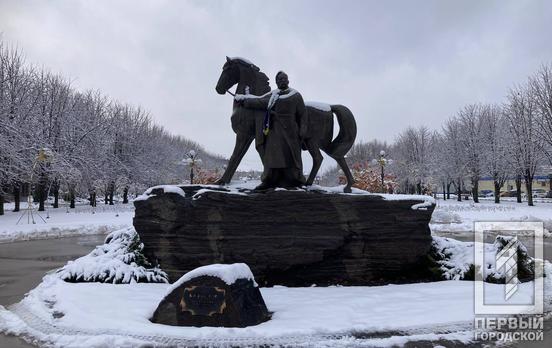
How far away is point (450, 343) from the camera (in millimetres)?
4641

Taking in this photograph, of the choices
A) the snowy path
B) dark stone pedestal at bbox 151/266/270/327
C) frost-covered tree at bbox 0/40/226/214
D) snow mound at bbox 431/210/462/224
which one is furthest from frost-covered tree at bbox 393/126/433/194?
dark stone pedestal at bbox 151/266/270/327

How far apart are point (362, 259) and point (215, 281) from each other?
3387 millimetres

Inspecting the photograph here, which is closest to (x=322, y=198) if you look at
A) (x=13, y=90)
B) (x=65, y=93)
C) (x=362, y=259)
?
(x=362, y=259)

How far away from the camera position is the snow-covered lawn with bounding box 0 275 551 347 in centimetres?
472

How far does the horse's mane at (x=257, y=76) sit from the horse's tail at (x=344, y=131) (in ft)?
5.08

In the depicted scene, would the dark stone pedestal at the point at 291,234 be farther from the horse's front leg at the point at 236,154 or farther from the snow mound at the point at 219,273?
the snow mound at the point at 219,273

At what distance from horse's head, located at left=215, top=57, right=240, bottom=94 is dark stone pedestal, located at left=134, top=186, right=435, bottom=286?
2.39 metres

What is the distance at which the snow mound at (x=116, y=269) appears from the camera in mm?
7422

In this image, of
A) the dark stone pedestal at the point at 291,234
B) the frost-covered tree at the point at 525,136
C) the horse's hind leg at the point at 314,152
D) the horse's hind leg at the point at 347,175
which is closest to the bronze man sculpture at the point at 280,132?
the horse's hind leg at the point at 314,152

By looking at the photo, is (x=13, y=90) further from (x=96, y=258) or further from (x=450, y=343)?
(x=450, y=343)

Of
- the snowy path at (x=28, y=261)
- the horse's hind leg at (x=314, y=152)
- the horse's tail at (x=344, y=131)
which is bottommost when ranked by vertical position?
the snowy path at (x=28, y=261)

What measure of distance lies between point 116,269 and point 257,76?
465cm

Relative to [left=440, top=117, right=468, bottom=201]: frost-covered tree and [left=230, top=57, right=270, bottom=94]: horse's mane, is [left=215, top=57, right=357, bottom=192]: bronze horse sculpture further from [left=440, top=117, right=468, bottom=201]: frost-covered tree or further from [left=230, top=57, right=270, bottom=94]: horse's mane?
[left=440, top=117, right=468, bottom=201]: frost-covered tree

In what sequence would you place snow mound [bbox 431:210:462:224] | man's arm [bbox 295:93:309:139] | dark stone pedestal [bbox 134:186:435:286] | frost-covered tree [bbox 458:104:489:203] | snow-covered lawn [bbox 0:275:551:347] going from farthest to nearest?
1. frost-covered tree [bbox 458:104:489:203]
2. snow mound [bbox 431:210:462:224]
3. man's arm [bbox 295:93:309:139]
4. dark stone pedestal [bbox 134:186:435:286]
5. snow-covered lawn [bbox 0:275:551:347]
